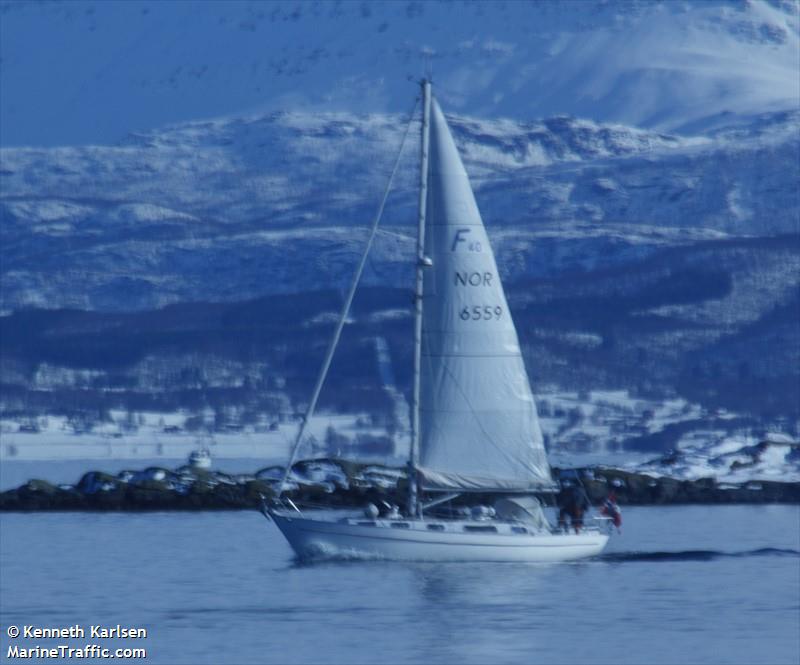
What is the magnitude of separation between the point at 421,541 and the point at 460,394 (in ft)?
12.3

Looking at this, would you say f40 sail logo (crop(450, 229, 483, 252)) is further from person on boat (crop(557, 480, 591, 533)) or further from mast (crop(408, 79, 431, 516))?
person on boat (crop(557, 480, 591, 533))

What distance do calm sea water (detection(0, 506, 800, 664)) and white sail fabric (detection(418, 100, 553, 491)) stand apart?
8.09 feet

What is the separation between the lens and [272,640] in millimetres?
35781

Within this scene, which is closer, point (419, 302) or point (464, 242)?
point (419, 302)

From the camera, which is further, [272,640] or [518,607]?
[518,607]

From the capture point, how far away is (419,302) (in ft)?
158

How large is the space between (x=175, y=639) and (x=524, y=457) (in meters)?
14.2

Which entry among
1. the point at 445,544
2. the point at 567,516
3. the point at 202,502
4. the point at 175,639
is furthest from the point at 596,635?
the point at 202,502

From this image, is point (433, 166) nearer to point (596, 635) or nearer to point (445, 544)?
point (445, 544)

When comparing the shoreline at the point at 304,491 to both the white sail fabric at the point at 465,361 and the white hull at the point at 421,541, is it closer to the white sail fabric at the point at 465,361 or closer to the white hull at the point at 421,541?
the white sail fabric at the point at 465,361

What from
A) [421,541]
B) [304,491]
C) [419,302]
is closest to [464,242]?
[419,302]

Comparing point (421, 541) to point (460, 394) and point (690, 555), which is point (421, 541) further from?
point (690, 555)

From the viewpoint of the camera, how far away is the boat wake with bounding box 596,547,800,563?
50.1m

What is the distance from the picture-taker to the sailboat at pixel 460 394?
47594 millimetres
